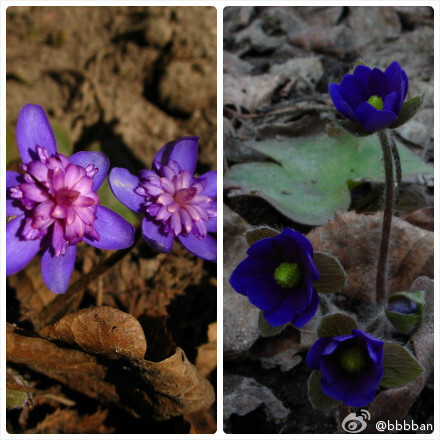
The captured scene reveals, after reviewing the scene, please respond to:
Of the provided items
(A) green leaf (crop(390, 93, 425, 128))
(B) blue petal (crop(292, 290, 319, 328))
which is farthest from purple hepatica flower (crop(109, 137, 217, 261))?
(A) green leaf (crop(390, 93, 425, 128))

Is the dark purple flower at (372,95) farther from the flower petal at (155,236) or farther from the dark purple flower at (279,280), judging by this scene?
the flower petal at (155,236)

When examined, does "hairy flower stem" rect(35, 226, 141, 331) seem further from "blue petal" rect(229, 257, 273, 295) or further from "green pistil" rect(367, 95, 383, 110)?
"green pistil" rect(367, 95, 383, 110)

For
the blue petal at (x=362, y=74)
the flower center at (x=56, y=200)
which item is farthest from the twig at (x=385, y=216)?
the flower center at (x=56, y=200)

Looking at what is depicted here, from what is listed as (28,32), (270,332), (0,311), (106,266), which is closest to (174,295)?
(106,266)

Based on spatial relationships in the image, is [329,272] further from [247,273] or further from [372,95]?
[372,95]

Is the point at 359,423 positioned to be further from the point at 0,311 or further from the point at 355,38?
the point at 355,38

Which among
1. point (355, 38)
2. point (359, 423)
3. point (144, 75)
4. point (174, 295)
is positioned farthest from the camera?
point (355, 38)
